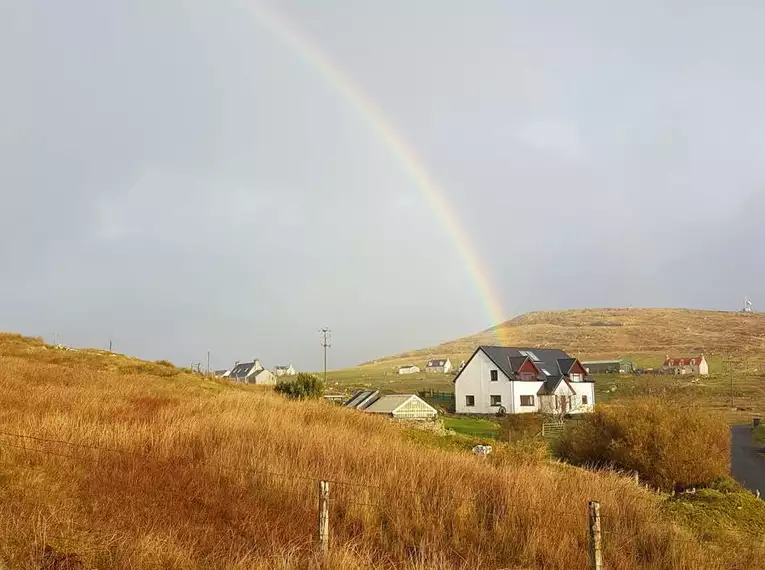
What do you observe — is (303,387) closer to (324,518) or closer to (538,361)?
(324,518)

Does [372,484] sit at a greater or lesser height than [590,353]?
lesser

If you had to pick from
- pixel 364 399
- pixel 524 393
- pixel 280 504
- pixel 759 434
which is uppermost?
pixel 524 393

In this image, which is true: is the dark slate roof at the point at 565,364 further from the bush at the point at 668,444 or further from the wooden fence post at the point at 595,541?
the wooden fence post at the point at 595,541

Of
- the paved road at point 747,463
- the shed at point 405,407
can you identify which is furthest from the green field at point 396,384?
the paved road at point 747,463

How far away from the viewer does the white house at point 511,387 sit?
2616 inches

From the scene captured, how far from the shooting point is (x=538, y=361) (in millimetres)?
73250

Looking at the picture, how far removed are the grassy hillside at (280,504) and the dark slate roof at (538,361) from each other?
54.6m

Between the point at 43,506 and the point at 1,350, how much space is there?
30.6 metres

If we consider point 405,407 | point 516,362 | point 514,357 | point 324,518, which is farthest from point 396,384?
point 324,518

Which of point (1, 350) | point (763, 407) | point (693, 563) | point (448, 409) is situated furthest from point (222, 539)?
point (763, 407)

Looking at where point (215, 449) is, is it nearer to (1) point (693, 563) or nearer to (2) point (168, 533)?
(2) point (168, 533)

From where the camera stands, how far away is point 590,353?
18575 cm

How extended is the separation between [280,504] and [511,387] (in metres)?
59.2

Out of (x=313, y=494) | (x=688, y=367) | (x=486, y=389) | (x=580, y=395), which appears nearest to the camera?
(x=313, y=494)
